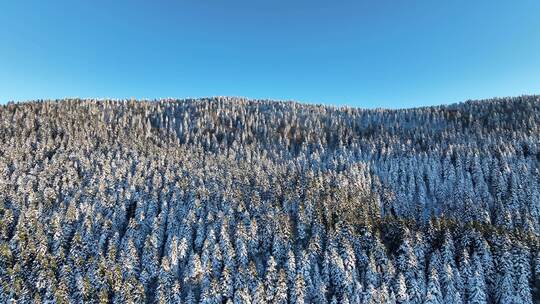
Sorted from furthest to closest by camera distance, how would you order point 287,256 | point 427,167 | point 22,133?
point 22,133
point 427,167
point 287,256

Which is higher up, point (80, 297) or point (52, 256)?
point (52, 256)

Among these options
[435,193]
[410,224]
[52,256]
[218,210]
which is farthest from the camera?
→ [435,193]

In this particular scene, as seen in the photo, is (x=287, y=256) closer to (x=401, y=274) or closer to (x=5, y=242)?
(x=401, y=274)

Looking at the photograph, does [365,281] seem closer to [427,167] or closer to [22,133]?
[427,167]

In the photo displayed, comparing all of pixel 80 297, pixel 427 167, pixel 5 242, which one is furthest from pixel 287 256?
pixel 427 167

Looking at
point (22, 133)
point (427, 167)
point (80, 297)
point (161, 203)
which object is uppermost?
point (22, 133)

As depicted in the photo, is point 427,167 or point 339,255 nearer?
point 339,255

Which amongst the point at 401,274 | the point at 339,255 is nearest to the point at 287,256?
the point at 339,255
